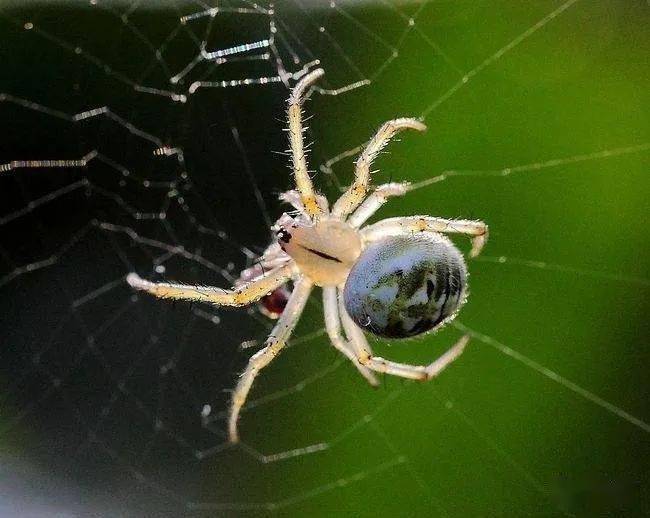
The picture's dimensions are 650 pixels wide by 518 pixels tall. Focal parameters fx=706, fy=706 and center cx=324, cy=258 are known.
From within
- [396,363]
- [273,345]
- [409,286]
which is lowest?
[396,363]

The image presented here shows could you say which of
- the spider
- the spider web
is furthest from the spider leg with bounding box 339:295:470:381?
the spider web

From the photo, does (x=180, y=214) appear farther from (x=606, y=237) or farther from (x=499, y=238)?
(x=606, y=237)

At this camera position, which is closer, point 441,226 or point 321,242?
point 441,226

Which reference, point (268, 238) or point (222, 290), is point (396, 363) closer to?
point (222, 290)

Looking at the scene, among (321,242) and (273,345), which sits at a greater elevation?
(321,242)

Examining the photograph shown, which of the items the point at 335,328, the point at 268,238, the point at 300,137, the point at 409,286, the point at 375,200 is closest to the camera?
the point at 409,286

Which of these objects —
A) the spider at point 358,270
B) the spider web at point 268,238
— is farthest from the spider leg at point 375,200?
the spider web at point 268,238

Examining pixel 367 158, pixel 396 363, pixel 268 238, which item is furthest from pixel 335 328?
→ pixel 268 238

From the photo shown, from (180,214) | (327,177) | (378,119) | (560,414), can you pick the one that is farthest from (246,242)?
(560,414)
